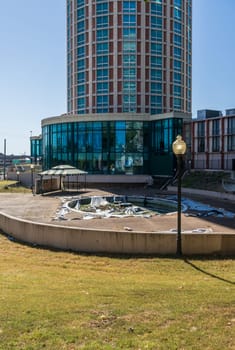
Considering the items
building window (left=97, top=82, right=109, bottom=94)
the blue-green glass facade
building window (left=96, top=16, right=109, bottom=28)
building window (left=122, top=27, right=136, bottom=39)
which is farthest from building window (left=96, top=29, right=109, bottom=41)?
the blue-green glass facade

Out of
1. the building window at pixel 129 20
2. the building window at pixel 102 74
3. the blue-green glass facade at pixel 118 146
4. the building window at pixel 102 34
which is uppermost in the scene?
the building window at pixel 129 20

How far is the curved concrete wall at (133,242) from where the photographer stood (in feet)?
47.5

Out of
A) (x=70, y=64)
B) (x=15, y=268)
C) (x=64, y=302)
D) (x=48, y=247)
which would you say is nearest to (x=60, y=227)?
(x=48, y=247)

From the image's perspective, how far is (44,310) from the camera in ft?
23.1

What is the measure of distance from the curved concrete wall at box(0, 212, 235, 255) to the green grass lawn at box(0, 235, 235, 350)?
1.59 metres

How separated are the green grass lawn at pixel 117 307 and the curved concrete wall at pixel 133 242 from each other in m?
1.59

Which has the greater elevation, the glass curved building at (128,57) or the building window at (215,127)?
the glass curved building at (128,57)

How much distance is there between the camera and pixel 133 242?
14703 millimetres

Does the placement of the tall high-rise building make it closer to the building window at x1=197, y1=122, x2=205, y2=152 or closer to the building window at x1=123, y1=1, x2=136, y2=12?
the building window at x1=123, y1=1, x2=136, y2=12

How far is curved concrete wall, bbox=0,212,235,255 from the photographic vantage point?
14.5 metres

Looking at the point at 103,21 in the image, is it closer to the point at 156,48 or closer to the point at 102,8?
the point at 102,8

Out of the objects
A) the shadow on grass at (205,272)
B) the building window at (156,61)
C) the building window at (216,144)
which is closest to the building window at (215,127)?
the building window at (216,144)

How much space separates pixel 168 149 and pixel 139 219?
1208 inches

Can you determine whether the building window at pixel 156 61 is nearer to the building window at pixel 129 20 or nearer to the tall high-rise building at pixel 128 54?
the tall high-rise building at pixel 128 54
